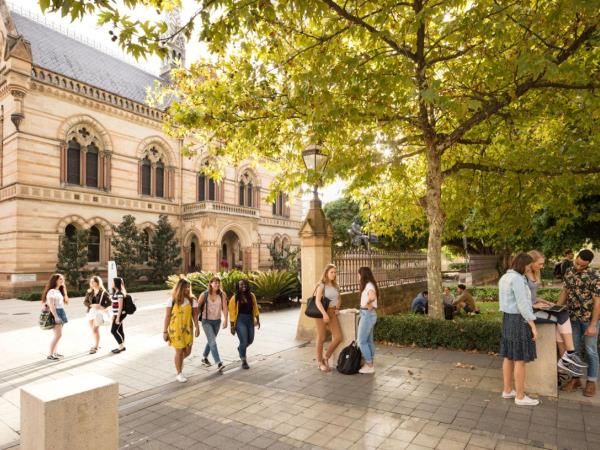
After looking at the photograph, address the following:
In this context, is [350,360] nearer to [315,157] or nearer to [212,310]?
[212,310]

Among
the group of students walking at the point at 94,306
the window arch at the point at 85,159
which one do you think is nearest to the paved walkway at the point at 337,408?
the group of students walking at the point at 94,306

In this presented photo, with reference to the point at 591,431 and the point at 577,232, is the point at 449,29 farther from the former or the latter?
the point at 577,232

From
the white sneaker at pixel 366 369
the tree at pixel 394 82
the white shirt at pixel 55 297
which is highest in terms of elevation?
the tree at pixel 394 82

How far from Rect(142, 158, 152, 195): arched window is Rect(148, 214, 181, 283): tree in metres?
2.01

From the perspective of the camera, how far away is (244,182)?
106 feet

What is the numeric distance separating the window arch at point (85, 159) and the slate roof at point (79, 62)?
302 cm

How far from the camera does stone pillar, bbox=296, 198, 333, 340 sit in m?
9.56

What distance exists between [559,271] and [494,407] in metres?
7.94

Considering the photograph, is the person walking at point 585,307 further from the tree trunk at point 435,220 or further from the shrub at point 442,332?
the tree trunk at point 435,220

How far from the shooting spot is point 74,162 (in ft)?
71.9

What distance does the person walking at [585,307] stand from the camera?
17.7ft

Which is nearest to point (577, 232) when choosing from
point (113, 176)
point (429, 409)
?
point (429, 409)

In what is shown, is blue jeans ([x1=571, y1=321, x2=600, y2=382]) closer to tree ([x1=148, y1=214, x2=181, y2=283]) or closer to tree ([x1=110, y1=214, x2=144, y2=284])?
tree ([x1=110, y1=214, x2=144, y2=284])

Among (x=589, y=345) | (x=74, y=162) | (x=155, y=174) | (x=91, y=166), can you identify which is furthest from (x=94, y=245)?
(x=589, y=345)
